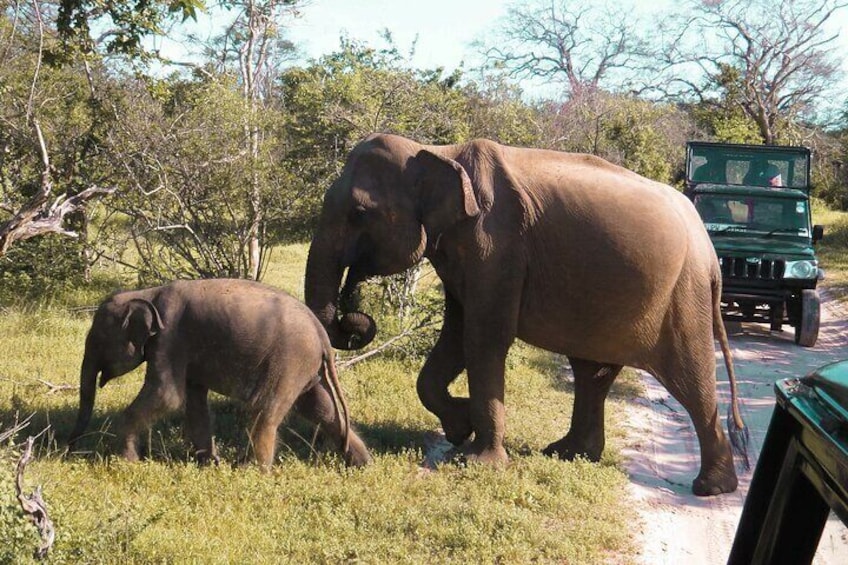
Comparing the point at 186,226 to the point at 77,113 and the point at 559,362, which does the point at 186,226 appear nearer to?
the point at 77,113

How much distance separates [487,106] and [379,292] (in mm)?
6475

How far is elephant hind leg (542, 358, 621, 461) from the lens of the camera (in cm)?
711

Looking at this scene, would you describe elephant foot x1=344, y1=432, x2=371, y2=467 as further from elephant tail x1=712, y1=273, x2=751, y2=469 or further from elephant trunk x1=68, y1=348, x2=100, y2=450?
elephant tail x1=712, y1=273, x2=751, y2=469

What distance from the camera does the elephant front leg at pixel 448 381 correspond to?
7.20 m

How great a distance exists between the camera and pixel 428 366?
7254 millimetres

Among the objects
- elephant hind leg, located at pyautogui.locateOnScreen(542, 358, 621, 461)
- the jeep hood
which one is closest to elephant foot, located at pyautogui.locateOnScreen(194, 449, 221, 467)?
elephant hind leg, located at pyautogui.locateOnScreen(542, 358, 621, 461)

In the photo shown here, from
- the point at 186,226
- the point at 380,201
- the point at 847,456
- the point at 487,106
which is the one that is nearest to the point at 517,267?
the point at 380,201

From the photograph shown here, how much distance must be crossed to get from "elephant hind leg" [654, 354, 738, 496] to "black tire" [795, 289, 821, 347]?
6194mm

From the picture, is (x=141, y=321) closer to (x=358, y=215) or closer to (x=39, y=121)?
(x=358, y=215)

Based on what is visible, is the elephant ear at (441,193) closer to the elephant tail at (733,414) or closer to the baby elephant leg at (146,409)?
the elephant tail at (733,414)

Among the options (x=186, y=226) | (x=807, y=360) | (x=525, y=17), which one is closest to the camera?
(x=186, y=226)

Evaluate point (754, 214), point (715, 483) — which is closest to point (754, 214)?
point (754, 214)

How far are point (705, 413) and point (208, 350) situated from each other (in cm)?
338

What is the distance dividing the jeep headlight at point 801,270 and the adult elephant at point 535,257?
642 cm
